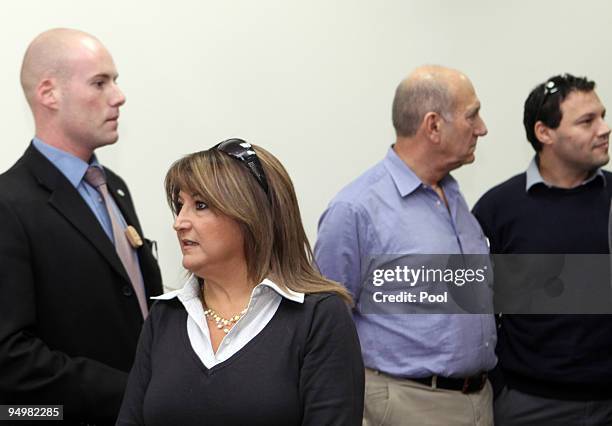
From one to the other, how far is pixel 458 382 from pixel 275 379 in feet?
4.17

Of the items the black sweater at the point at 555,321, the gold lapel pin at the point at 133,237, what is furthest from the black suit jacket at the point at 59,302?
the black sweater at the point at 555,321

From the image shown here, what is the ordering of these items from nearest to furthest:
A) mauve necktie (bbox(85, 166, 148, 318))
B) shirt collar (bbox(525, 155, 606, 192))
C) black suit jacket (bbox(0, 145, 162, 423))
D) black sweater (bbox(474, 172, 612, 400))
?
black suit jacket (bbox(0, 145, 162, 423)) → mauve necktie (bbox(85, 166, 148, 318)) → black sweater (bbox(474, 172, 612, 400)) → shirt collar (bbox(525, 155, 606, 192))

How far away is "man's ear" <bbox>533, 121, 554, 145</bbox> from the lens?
3607 millimetres

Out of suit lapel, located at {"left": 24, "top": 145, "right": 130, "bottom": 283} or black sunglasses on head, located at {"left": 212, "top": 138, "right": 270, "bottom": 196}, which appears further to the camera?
suit lapel, located at {"left": 24, "top": 145, "right": 130, "bottom": 283}

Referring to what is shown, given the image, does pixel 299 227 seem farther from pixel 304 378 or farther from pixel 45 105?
pixel 45 105

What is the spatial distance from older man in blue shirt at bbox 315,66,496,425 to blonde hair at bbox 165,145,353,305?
896 millimetres

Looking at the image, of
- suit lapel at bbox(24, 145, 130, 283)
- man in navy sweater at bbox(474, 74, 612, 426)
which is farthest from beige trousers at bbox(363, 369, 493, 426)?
suit lapel at bbox(24, 145, 130, 283)

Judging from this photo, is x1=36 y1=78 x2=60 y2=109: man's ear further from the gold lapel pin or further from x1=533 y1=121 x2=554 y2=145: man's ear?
x1=533 y1=121 x2=554 y2=145: man's ear

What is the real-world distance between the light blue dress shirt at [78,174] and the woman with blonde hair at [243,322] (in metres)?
0.63

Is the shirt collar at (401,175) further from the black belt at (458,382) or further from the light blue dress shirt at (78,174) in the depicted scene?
the light blue dress shirt at (78,174)

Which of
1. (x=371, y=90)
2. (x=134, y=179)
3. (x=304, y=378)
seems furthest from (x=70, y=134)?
(x=371, y=90)

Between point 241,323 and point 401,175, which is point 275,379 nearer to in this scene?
point 241,323

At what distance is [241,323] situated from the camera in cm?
207

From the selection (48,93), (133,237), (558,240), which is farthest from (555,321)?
(48,93)
